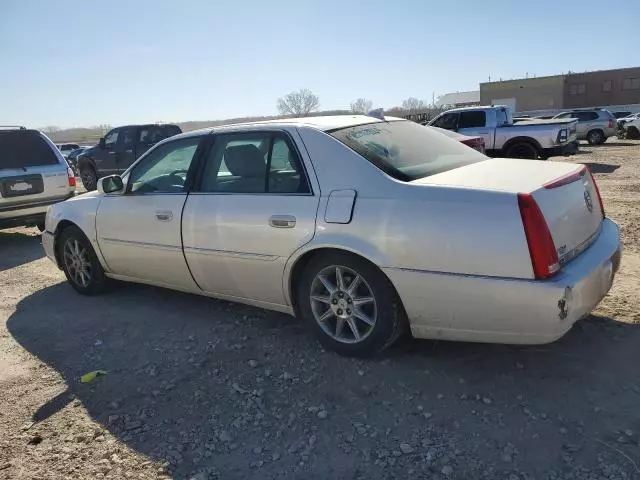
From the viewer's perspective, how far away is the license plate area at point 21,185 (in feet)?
25.1

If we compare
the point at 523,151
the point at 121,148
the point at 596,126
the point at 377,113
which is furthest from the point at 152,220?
the point at 596,126

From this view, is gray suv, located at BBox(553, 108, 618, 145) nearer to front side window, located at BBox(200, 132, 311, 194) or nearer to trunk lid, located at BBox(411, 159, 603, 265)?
trunk lid, located at BBox(411, 159, 603, 265)

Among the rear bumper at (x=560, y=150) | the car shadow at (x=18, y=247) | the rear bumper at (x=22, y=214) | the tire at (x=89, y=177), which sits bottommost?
the rear bumper at (x=560, y=150)

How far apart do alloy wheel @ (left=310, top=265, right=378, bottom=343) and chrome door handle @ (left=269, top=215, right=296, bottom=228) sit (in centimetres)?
37

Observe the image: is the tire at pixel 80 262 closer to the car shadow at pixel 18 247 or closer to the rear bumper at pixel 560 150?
the car shadow at pixel 18 247

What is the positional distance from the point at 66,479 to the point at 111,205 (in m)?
2.73

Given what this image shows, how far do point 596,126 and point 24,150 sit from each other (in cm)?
2408

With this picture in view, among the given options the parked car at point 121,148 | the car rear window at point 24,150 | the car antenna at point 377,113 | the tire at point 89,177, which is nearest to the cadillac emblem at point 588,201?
the car antenna at point 377,113

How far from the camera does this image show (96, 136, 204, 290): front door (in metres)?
4.33

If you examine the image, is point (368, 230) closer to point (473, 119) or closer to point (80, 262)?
point (80, 262)

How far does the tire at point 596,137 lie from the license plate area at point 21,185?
24.1 meters

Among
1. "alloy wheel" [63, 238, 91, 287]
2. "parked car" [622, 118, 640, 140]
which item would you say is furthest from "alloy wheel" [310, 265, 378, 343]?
"parked car" [622, 118, 640, 140]

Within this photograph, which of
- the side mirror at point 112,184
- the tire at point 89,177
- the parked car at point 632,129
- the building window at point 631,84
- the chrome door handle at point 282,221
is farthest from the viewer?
the building window at point 631,84

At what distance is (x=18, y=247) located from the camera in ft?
26.7
